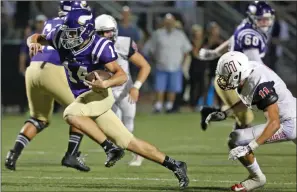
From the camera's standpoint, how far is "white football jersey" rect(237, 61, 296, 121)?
6.64 meters

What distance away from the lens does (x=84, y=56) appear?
7.16 metres

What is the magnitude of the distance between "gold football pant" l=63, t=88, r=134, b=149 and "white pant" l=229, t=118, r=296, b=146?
79cm

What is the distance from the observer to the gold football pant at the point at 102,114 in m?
6.99

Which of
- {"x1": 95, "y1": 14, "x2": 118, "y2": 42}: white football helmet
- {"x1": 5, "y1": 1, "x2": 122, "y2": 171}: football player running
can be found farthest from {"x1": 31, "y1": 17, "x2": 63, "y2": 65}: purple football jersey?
{"x1": 95, "y1": 14, "x2": 118, "y2": 42}: white football helmet

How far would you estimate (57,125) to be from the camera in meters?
13.1

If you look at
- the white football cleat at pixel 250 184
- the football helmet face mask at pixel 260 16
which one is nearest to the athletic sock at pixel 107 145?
the white football cleat at pixel 250 184

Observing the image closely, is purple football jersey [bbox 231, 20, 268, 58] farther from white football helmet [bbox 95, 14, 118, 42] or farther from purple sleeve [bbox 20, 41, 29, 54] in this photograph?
purple sleeve [bbox 20, 41, 29, 54]

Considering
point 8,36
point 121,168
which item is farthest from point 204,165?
point 8,36

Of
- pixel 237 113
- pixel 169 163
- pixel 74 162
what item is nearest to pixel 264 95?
pixel 169 163

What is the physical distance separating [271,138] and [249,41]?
232cm

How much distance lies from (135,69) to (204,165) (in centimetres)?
795

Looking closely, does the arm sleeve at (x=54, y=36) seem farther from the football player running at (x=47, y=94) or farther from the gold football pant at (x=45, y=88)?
the gold football pant at (x=45, y=88)

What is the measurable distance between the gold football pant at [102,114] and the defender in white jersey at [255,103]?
2.68 ft

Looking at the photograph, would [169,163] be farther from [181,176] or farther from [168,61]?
[168,61]
